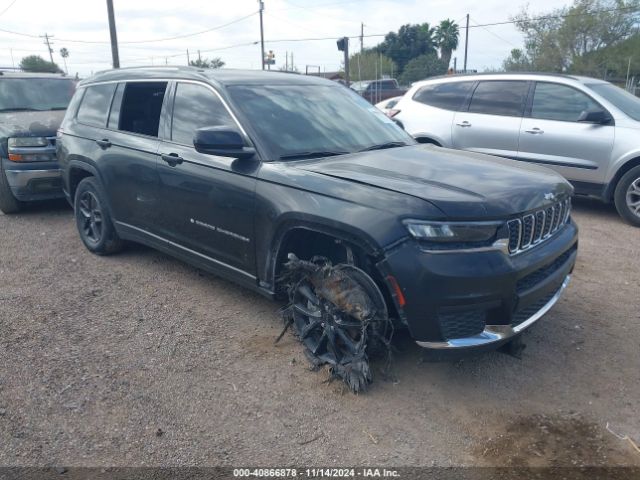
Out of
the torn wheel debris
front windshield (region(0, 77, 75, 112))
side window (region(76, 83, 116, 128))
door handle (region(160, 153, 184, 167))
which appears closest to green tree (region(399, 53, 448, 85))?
front windshield (region(0, 77, 75, 112))

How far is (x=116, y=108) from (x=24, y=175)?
8.68 ft

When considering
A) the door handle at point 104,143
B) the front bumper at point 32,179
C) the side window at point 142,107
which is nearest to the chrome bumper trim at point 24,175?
the front bumper at point 32,179

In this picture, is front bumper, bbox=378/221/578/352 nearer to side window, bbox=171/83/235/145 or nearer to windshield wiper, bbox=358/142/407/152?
windshield wiper, bbox=358/142/407/152

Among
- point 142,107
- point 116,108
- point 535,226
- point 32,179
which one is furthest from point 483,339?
point 32,179

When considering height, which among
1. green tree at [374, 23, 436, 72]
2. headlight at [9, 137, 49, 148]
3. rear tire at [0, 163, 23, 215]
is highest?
green tree at [374, 23, 436, 72]

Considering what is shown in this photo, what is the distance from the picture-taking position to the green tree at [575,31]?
36234 mm

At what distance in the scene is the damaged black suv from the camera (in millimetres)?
2871

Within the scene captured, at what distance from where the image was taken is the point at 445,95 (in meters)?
8.21

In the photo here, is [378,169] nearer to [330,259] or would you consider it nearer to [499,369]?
[330,259]

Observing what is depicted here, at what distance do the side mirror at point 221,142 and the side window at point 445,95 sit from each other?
525cm

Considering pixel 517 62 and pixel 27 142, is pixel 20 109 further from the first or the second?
pixel 517 62

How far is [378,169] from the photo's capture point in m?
3.41

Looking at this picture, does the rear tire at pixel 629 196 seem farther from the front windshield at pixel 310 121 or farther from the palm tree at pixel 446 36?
the palm tree at pixel 446 36

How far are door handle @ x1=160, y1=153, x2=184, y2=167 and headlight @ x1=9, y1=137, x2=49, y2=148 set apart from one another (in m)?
3.60
